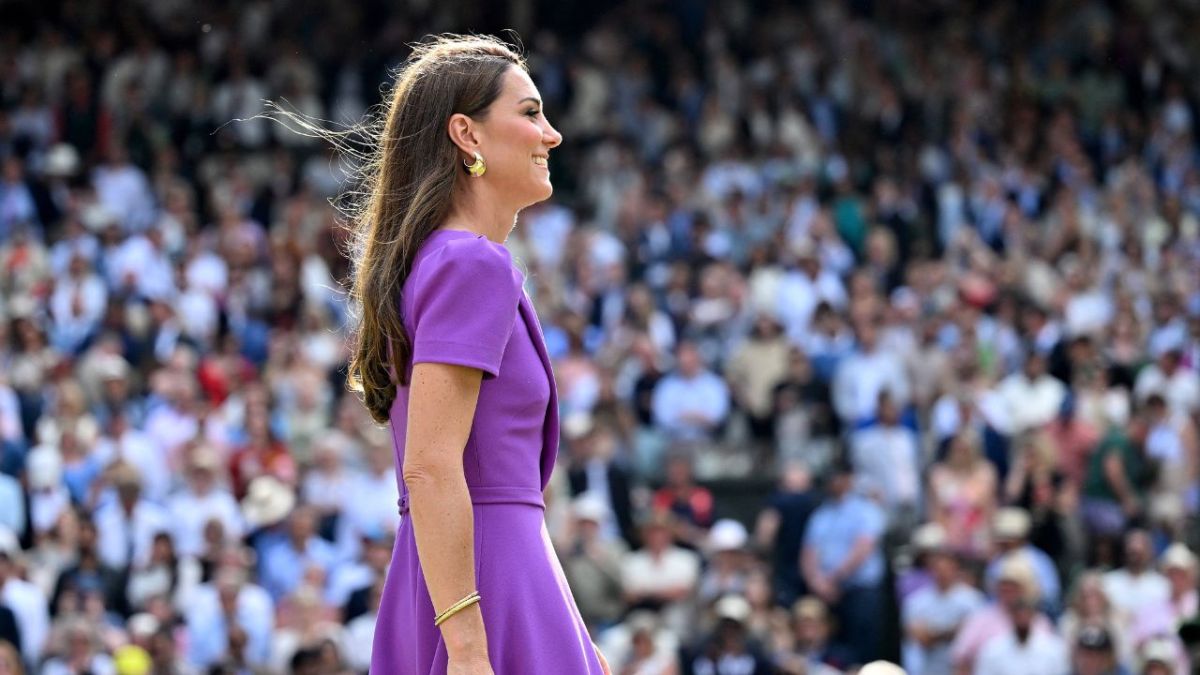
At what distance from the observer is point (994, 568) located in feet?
35.3

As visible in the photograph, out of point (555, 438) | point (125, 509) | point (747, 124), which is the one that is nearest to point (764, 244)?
point (747, 124)

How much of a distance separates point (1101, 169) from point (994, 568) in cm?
830

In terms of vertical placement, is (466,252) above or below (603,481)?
above

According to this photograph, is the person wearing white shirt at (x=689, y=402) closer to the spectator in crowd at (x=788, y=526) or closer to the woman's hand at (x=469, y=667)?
the spectator in crowd at (x=788, y=526)

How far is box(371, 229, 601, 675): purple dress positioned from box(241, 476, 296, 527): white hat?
802 centimetres

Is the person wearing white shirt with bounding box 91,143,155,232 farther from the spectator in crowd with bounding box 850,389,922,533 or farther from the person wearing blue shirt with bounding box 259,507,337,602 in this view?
A: the spectator in crowd with bounding box 850,389,922,533

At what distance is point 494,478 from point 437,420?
0.52 ft

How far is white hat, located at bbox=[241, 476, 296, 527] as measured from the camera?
36.0 feet

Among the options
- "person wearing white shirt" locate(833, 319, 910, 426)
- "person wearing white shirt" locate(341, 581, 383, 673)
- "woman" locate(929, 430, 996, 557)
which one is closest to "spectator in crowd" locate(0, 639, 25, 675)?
"person wearing white shirt" locate(341, 581, 383, 673)

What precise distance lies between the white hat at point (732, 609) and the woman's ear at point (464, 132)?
6764mm

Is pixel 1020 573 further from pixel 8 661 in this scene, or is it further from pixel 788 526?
pixel 8 661

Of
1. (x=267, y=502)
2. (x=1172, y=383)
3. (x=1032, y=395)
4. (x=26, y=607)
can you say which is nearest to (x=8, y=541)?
(x=26, y=607)

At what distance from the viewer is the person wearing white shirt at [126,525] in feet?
35.2

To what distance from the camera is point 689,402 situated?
12898mm
